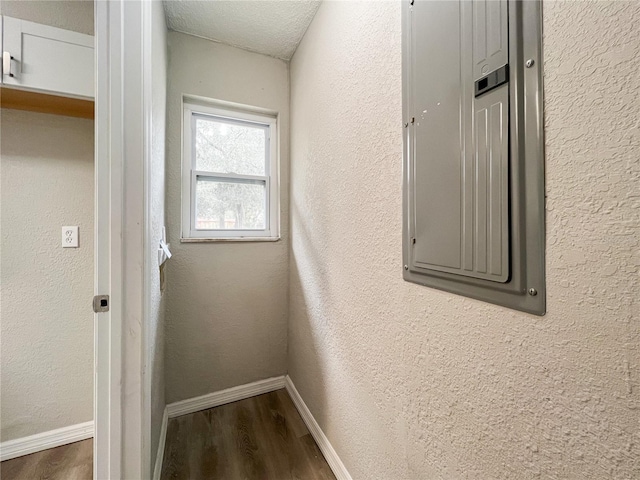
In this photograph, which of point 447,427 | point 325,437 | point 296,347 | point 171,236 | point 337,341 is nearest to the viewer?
point 447,427

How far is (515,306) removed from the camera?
54 cm

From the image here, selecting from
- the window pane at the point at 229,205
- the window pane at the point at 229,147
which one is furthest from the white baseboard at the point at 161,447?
the window pane at the point at 229,147

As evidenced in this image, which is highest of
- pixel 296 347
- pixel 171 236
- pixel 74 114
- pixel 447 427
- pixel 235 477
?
pixel 74 114

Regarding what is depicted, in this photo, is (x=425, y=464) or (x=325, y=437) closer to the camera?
(x=425, y=464)

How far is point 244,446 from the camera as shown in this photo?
4.69 ft

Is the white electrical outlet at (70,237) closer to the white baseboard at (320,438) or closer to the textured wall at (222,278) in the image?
the textured wall at (222,278)

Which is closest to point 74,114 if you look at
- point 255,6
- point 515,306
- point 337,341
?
point 255,6

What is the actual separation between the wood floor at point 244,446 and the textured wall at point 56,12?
7.61 feet

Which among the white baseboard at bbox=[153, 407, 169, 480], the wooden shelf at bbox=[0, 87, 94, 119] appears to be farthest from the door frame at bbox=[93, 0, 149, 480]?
the wooden shelf at bbox=[0, 87, 94, 119]

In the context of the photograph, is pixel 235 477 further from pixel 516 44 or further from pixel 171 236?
pixel 516 44

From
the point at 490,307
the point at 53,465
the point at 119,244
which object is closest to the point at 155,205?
the point at 119,244

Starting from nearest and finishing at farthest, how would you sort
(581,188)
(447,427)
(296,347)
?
(581,188), (447,427), (296,347)

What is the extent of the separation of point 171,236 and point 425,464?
1697 mm

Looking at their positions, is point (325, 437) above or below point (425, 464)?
below
